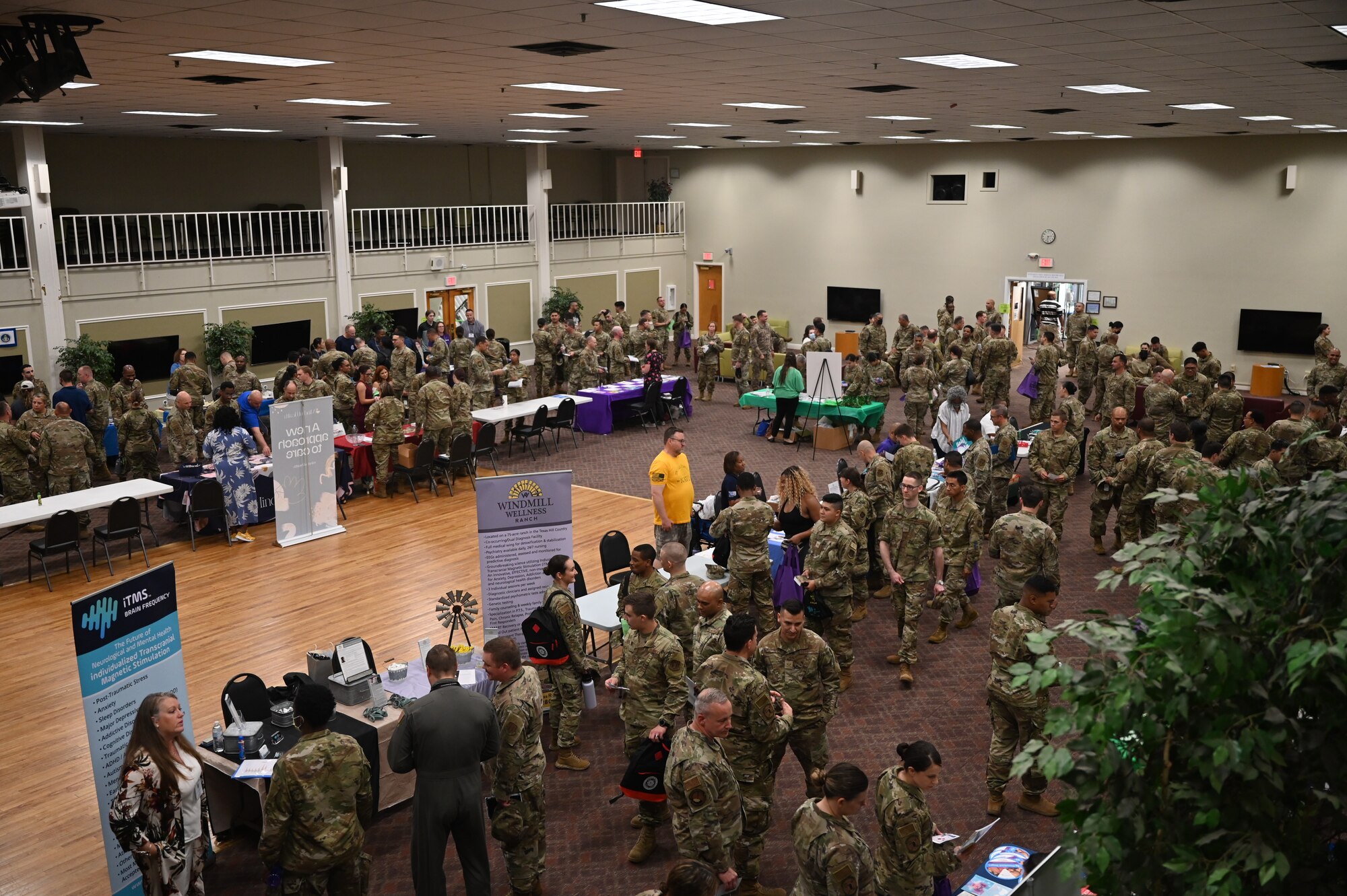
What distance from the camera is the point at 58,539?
32.7 ft

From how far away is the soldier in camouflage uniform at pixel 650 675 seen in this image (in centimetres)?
586

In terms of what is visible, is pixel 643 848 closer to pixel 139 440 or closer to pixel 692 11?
pixel 692 11

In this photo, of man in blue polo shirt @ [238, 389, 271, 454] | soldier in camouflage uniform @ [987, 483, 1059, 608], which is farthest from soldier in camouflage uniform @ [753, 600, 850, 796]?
man in blue polo shirt @ [238, 389, 271, 454]

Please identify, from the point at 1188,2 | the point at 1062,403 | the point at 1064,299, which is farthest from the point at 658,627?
the point at 1064,299

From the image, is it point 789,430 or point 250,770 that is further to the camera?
point 789,430

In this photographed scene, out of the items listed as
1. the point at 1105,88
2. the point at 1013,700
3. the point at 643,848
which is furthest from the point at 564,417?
the point at 1013,700

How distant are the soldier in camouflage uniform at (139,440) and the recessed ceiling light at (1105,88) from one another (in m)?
10.9

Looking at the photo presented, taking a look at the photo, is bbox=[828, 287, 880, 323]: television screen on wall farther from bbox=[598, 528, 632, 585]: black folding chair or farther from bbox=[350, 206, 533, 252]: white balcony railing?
bbox=[598, 528, 632, 585]: black folding chair

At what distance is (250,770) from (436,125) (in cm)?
1230

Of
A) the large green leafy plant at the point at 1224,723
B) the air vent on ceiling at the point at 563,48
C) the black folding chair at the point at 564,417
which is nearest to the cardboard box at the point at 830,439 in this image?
the black folding chair at the point at 564,417

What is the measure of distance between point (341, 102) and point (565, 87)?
3.17 m

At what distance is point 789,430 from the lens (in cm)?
1600

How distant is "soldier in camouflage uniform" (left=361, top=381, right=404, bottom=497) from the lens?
13008 millimetres

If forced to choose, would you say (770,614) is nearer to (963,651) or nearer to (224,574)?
(963,651)
